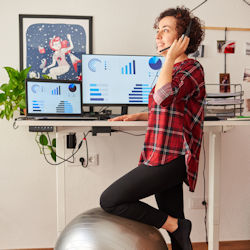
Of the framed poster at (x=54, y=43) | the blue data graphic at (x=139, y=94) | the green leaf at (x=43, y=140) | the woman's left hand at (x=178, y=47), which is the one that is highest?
the framed poster at (x=54, y=43)

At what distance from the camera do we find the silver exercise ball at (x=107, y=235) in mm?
1141

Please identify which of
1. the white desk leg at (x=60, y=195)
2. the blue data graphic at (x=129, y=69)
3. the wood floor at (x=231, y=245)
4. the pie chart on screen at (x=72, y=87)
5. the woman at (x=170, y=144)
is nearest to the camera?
the woman at (x=170, y=144)

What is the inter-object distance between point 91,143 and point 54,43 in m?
0.80

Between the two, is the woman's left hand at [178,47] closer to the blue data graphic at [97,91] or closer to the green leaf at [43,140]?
the blue data graphic at [97,91]

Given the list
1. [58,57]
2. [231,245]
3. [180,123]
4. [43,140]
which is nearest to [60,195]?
[43,140]

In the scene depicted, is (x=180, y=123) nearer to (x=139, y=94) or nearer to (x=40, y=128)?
(x=40, y=128)

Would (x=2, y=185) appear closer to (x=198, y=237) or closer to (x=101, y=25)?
(x=101, y=25)

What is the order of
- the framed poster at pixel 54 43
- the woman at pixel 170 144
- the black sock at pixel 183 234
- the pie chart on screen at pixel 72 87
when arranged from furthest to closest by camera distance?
the framed poster at pixel 54 43 → the pie chart on screen at pixel 72 87 → the black sock at pixel 183 234 → the woman at pixel 170 144

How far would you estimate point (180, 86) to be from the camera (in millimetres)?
1106

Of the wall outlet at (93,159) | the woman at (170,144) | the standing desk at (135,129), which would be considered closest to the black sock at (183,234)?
the woman at (170,144)

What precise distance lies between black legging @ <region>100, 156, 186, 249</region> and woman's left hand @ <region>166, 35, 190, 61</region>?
43 centimetres

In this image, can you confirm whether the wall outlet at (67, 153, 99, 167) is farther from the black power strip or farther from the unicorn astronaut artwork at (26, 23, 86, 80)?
the black power strip

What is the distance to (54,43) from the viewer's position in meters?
2.10

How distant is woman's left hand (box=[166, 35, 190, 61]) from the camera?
46.5 inches
